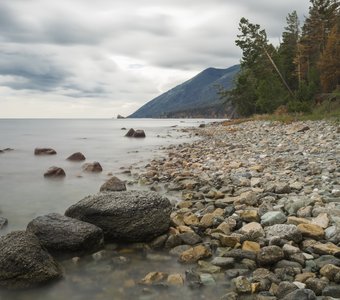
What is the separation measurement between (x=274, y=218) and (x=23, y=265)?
189 inches

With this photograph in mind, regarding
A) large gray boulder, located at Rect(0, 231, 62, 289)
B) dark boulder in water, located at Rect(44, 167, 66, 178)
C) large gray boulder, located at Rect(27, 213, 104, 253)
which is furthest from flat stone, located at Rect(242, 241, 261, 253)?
dark boulder in water, located at Rect(44, 167, 66, 178)

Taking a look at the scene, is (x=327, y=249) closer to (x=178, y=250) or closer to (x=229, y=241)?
(x=229, y=241)

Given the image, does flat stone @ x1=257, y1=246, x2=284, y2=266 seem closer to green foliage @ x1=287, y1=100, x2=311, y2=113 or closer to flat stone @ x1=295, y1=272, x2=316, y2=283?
flat stone @ x1=295, y1=272, x2=316, y2=283

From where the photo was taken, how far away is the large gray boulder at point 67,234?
6953 millimetres

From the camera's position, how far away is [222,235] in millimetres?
7000

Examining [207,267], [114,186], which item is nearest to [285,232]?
[207,267]

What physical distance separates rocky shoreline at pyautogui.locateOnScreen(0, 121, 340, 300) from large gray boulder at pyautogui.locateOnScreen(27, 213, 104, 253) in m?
0.02

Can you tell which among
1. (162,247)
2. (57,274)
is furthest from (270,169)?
(57,274)

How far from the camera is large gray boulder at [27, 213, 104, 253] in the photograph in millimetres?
6953

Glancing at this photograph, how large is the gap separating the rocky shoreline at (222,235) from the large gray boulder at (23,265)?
16mm

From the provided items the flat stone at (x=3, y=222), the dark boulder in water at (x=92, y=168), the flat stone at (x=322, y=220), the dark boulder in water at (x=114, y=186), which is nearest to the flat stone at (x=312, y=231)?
the flat stone at (x=322, y=220)

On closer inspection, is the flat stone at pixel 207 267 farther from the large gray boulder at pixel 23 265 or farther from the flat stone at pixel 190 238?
the large gray boulder at pixel 23 265

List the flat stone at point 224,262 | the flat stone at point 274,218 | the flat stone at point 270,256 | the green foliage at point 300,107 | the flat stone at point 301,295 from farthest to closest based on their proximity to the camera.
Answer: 1. the green foliage at point 300,107
2. the flat stone at point 274,218
3. the flat stone at point 224,262
4. the flat stone at point 270,256
5. the flat stone at point 301,295

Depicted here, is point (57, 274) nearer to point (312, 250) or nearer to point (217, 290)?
point (217, 290)
